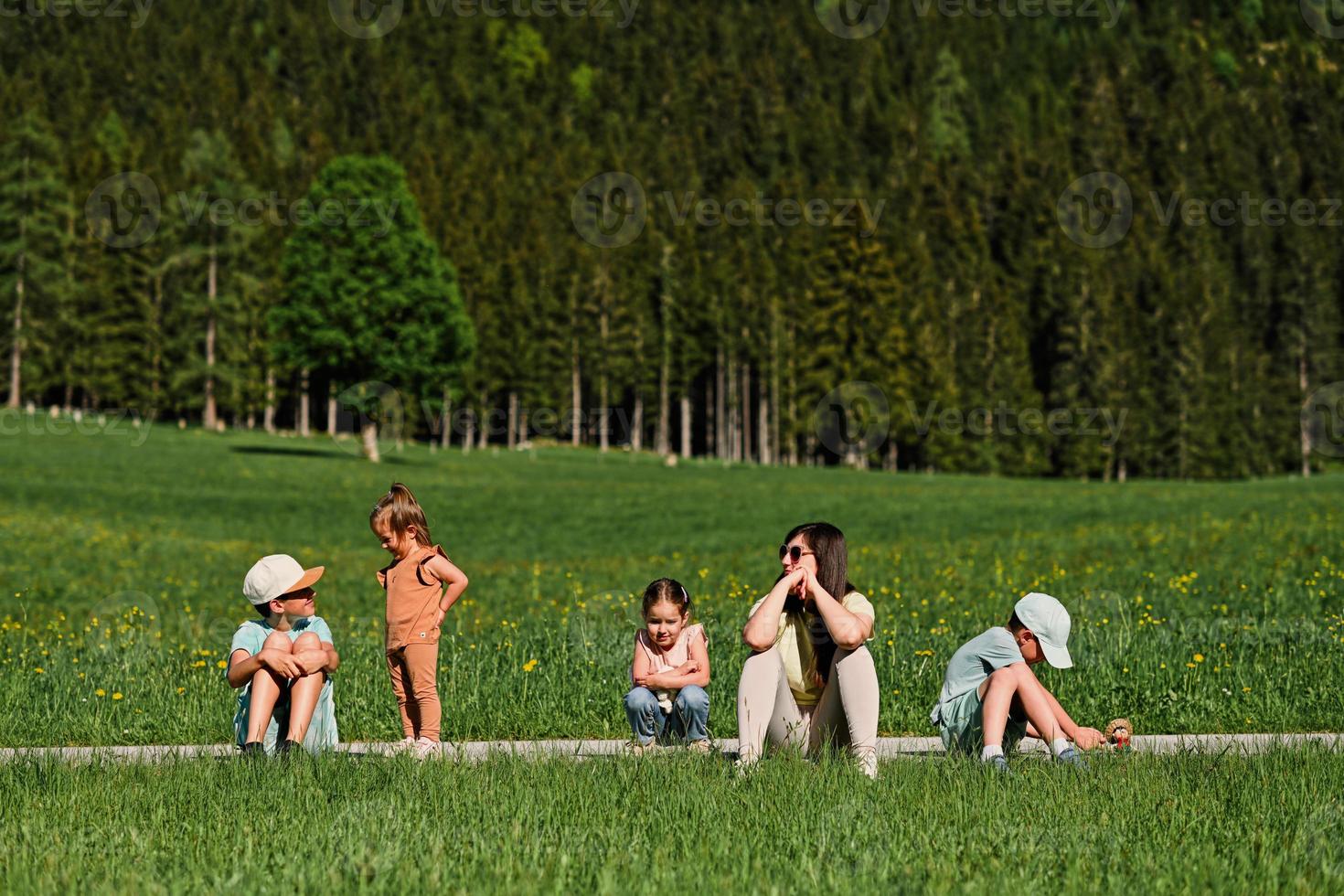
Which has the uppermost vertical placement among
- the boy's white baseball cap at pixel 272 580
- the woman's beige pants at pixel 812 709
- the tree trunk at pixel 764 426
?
the tree trunk at pixel 764 426

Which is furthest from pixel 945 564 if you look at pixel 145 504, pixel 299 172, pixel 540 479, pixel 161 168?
pixel 299 172

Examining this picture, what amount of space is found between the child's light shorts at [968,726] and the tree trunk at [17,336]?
6406cm

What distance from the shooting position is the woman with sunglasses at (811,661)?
655cm

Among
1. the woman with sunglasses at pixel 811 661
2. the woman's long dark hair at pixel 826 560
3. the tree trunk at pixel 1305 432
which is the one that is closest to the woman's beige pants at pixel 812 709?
the woman with sunglasses at pixel 811 661

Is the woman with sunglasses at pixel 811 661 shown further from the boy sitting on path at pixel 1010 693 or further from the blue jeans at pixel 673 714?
the boy sitting on path at pixel 1010 693

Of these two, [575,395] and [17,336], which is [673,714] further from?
[575,395]

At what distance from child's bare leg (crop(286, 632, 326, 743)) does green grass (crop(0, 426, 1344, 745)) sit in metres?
1.33

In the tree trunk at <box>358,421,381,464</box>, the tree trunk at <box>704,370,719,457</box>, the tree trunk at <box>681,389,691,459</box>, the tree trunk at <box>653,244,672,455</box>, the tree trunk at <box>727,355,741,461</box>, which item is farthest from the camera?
the tree trunk at <box>704,370,719,457</box>

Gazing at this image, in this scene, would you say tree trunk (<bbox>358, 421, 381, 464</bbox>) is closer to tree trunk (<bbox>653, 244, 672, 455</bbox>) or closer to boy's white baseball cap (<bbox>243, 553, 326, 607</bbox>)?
tree trunk (<bbox>653, 244, 672, 455</bbox>)

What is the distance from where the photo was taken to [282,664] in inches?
272

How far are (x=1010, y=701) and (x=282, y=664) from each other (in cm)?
385

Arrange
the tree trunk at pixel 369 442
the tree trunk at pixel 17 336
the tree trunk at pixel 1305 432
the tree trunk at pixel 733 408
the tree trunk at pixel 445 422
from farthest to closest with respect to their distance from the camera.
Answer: the tree trunk at pixel 1305 432 < the tree trunk at pixel 733 408 < the tree trunk at pixel 445 422 < the tree trunk at pixel 17 336 < the tree trunk at pixel 369 442

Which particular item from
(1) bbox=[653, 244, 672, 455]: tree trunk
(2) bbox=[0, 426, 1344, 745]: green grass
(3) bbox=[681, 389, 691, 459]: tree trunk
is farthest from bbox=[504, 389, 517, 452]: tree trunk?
(2) bbox=[0, 426, 1344, 745]: green grass

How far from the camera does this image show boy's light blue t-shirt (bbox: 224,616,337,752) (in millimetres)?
7125
